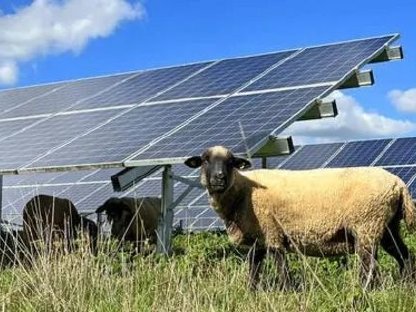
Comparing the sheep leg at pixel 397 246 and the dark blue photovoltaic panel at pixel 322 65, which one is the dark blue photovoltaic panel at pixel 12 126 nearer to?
the dark blue photovoltaic panel at pixel 322 65

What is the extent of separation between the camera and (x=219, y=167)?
9.48 m

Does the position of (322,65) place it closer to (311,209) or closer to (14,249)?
(311,209)

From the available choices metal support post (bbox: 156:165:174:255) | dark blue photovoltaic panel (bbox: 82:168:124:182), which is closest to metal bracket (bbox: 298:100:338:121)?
metal support post (bbox: 156:165:174:255)

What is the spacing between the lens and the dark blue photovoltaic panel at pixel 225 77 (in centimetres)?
1439

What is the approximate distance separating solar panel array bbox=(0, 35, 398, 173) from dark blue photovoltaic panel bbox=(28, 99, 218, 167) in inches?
0.9

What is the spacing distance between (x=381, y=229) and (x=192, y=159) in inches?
98.8

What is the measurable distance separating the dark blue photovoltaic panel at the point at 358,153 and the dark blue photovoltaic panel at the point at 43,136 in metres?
8.64

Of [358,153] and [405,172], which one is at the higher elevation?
[358,153]

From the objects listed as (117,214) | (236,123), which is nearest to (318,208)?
(236,123)

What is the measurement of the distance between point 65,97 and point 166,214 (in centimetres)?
701

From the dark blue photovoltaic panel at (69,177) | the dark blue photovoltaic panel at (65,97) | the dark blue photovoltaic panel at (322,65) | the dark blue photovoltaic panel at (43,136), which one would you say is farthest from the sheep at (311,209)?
the dark blue photovoltaic panel at (69,177)

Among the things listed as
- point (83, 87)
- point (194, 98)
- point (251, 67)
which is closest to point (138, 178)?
point (194, 98)

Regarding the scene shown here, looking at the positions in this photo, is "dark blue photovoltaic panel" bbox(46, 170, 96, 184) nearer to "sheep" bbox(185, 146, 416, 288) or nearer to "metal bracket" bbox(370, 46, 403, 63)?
"metal bracket" bbox(370, 46, 403, 63)

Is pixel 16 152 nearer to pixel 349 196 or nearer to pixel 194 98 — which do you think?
pixel 194 98
